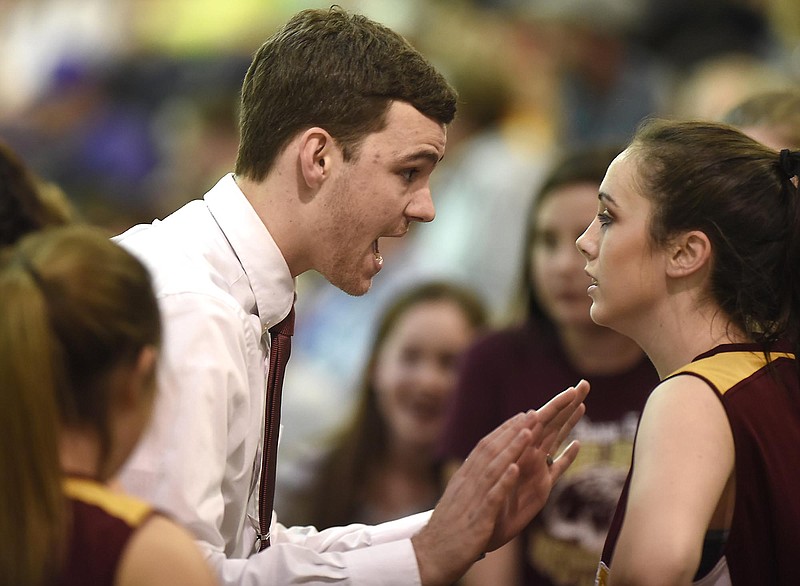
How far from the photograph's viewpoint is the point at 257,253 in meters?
2.27

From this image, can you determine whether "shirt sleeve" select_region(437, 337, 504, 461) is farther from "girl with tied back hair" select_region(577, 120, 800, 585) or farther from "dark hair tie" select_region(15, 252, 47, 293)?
"dark hair tie" select_region(15, 252, 47, 293)

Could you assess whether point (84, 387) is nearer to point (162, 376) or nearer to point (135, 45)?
point (162, 376)

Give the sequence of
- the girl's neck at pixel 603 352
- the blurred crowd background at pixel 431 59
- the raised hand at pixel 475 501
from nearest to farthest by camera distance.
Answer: the raised hand at pixel 475 501, the girl's neck at pixel 603 352, the blurred crowd background at pixel 431 59

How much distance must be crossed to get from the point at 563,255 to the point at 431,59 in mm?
2239

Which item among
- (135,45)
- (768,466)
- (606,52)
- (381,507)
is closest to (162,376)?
(768,466)

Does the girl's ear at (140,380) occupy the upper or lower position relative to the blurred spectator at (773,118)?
lower

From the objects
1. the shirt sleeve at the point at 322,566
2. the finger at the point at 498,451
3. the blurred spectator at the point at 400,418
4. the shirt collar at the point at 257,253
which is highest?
the shirt collar at the point at 257,253

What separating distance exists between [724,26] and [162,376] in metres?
4.40

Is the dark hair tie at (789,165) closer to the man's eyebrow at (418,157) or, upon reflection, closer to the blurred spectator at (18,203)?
the man's eyebrow at (418,157)

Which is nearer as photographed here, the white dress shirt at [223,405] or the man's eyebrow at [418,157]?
the white dress shirt at [223,405]

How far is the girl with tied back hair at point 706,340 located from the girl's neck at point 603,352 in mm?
893

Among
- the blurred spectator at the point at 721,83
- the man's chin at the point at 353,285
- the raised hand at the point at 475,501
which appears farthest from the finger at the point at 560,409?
the blurred spectator at the point at 721,83

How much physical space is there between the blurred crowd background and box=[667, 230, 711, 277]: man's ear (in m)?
1.44

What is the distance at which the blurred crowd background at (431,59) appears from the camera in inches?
187
